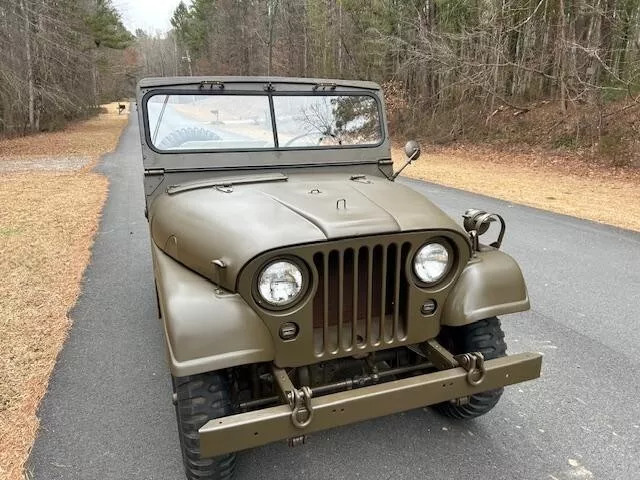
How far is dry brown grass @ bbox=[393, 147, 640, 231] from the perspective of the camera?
28.3 ft

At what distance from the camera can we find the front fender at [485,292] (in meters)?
2.34

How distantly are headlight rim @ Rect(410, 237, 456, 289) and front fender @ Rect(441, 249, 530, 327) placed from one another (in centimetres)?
8

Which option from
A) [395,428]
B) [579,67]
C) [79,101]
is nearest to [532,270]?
[395,428]

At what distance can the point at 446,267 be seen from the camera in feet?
7.58

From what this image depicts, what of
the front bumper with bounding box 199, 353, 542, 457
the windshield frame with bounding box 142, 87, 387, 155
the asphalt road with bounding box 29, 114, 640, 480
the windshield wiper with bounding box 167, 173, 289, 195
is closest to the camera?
the front bumper with bounding box 199, 353, 542, 457

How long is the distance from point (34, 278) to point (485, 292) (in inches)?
172

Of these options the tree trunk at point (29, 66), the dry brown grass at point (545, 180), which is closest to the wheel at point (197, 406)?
the dry brown grass at point (545, 180)

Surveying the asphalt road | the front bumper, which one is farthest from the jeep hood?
the asphalt road

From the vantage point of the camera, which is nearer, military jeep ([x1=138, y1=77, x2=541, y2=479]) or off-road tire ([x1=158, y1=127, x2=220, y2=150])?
military jeep ([x1=138, y1=77, x2=541, y2=479])

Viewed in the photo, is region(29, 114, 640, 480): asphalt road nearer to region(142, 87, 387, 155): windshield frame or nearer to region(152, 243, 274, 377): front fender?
region(152, 243, 274, 377): front fender

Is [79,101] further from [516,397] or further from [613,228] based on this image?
[516,397]

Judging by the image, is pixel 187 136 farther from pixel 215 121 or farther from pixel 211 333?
pixel 211 333

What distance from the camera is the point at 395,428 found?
2754 mm

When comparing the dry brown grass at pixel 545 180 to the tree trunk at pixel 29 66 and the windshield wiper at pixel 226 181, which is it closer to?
the windshield wiper at pixel 226 181
